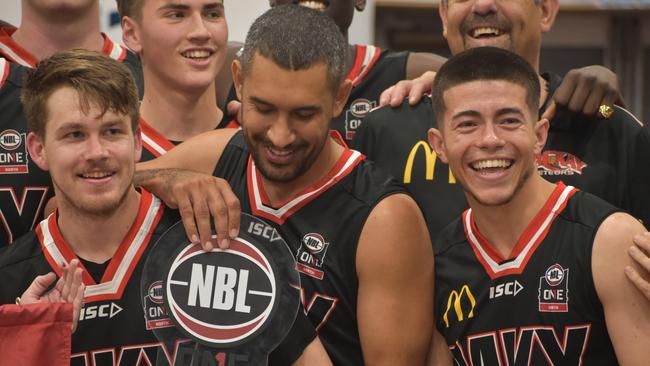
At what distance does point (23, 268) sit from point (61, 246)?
0.33ft

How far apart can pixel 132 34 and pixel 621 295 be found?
5.66 feet

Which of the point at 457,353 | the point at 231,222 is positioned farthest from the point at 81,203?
the point at 457,353

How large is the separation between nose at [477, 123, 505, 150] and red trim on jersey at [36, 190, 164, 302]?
0.81m

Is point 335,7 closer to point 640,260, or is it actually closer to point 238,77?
point 238,77

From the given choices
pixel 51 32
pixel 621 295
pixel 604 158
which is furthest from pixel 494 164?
pixel 51 32

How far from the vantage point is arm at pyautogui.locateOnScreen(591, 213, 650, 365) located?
92.0 inches

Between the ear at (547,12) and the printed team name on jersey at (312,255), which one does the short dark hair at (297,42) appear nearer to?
the printed team name on jersey at (312,255)

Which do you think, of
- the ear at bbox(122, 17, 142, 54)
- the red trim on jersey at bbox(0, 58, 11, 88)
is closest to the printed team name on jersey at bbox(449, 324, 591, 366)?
the ear at bbox(122, 17, 142, 54)

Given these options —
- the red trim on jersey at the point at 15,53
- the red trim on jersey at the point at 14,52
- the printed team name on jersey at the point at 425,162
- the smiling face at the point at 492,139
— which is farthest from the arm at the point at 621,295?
the red trim on jersey at the point at 15,53

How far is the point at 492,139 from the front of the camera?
2.51m

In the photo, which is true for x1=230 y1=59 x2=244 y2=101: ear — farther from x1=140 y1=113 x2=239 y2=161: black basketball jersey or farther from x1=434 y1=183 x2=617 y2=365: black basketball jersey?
x1=434 y1=183 x2=617 y2=365: black basketball jersey

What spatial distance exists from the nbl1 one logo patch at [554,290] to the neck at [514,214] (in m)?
0.12

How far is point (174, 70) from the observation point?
126 inches

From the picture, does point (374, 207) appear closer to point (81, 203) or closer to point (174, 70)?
point (81, 203)
